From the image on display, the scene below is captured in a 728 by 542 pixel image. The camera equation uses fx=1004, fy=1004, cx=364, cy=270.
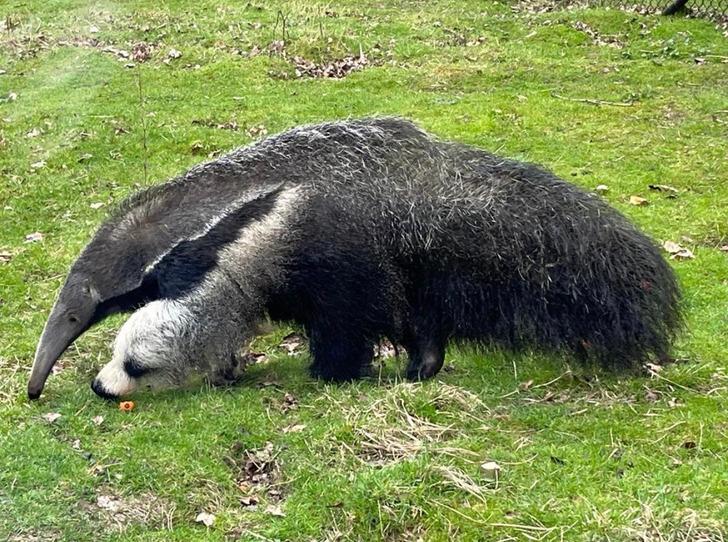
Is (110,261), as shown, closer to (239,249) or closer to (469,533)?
(239,249)

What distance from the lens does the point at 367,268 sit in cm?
628


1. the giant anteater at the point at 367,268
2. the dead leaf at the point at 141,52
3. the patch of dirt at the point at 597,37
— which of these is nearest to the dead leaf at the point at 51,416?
the giant anteater at the point at 367,268

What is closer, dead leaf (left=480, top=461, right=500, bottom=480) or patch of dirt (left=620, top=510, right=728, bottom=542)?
patch of dirt (left=620, top=510, right=728, bottom=542)

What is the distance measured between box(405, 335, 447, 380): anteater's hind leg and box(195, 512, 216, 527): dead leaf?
197 cm

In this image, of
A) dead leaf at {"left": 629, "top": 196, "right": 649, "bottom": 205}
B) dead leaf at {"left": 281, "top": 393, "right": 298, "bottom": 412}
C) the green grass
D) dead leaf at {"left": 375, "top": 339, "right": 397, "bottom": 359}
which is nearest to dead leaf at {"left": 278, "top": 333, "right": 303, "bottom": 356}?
the green grass

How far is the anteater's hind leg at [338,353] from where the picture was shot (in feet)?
21.3

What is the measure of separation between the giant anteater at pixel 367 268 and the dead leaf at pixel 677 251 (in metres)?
2.33

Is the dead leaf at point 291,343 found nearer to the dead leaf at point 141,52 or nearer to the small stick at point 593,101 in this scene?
the small stick at point 593,101

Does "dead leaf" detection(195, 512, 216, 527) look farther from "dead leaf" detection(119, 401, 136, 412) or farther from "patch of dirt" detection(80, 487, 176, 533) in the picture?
"dead leaf" detection(119, 401, 136, 412)

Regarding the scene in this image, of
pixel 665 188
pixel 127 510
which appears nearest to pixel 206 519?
pixel 127 510

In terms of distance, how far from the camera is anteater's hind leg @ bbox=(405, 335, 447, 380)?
6586 millimetres

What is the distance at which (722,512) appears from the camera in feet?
15.4

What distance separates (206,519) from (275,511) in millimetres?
355

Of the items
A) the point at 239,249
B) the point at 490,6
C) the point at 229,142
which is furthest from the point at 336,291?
the point at 490,6
